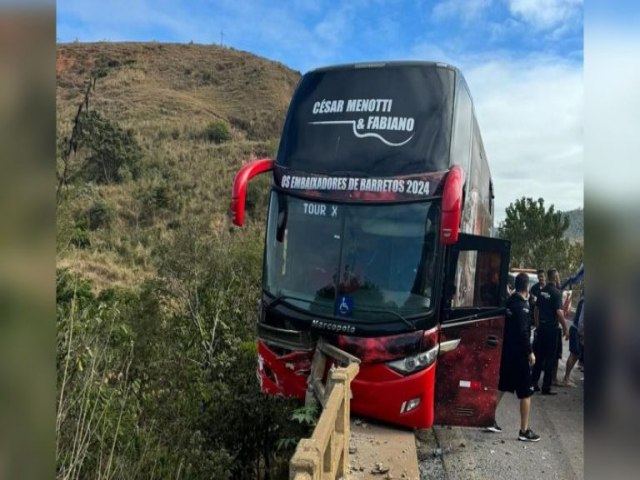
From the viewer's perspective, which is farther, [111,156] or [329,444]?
[111,156]

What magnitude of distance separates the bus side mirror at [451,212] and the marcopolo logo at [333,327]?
126 centimetres

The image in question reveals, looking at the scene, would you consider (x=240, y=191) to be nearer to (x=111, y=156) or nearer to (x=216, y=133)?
(x=111, y=156)

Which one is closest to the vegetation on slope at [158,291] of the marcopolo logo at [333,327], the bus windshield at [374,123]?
the marcopolo logo at [333,327]

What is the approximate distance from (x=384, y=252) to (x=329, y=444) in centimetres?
231

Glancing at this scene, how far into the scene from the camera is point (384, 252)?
5305 mm

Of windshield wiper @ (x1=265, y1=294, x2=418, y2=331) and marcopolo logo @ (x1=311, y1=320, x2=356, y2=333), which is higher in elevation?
windshield wiper @ (x1=265, y1=294, x2=418, y2=331)

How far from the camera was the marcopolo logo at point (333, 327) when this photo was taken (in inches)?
209

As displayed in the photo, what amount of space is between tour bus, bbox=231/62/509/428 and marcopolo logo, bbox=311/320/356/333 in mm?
15

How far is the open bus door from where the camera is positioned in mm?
5516

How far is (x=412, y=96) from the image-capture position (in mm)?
5496

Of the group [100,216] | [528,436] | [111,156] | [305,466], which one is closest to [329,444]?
[305,466]

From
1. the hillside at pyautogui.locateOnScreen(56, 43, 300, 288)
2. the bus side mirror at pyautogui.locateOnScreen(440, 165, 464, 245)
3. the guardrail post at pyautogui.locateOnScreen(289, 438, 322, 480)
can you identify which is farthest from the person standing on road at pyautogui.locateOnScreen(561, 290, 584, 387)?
the hillside at pyautogui.locateOnScreen(56, 43, 300, 288)

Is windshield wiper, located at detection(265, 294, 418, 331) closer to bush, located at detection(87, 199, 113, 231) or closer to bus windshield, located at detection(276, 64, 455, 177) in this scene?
bus windshield, located at detection(276, 64, 455, 177)

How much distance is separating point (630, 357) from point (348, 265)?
14.2 feet
